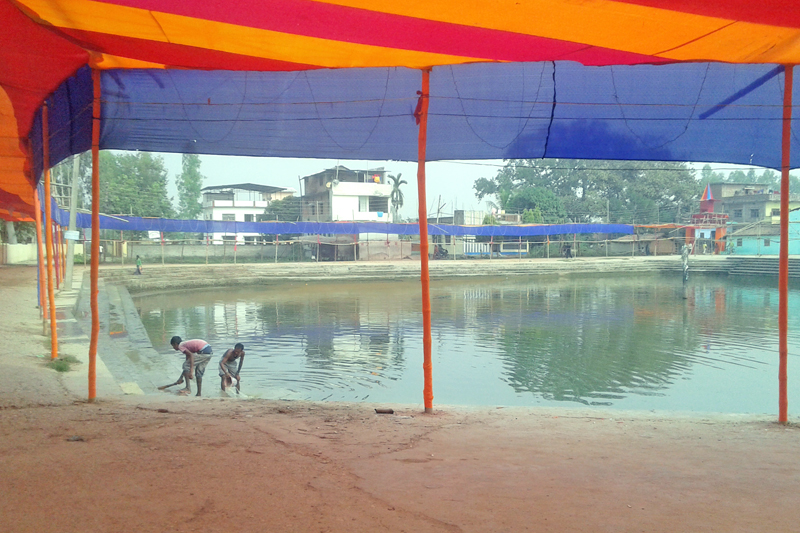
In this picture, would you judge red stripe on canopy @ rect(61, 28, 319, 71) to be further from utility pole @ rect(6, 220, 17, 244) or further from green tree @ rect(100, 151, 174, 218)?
green tree @ rect(100, 151, 174, 218)

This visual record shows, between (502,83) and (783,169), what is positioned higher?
(502,83)

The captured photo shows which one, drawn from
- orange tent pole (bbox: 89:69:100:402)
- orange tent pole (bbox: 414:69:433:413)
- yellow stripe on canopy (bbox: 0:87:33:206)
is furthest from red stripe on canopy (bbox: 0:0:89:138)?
orange tent pole (bbox: 414:69:433:413)

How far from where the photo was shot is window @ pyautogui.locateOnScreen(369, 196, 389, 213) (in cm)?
3778

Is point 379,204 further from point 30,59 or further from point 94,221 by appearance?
point 30,59

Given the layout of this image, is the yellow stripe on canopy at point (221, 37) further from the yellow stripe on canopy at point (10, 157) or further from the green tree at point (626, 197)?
the green tree at point (626, 197)

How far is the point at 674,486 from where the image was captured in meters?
2.64

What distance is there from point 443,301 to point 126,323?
32.1ft

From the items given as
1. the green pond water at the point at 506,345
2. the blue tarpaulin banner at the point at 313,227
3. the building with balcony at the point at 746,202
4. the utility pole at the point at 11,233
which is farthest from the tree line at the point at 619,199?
the utility pole at the point at 11,233

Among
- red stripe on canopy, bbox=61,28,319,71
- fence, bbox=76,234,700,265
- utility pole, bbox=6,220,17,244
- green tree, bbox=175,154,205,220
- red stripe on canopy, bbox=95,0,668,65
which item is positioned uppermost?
green tree, bbox=175,154,205,220

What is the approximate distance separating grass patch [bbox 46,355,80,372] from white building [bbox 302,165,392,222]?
28860 mm

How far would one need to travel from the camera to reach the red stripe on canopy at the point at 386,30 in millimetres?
2836

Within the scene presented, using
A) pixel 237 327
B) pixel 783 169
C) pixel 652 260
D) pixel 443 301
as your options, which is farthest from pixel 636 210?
pixel 783 169

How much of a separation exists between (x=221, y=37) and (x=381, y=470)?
8.64 ft

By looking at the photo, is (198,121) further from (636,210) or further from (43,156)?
(636,210)
